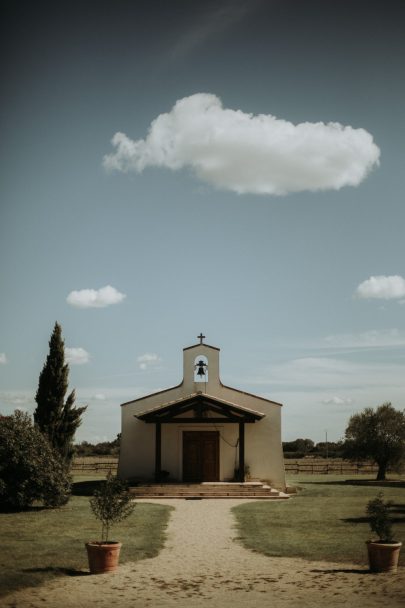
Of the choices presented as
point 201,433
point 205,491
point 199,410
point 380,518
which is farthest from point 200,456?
point 380,518

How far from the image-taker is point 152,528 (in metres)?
18.1

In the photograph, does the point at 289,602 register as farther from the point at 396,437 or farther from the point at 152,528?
the point at 396,437

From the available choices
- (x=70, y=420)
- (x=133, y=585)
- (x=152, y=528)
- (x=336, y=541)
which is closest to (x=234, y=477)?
(x=70, y=420)

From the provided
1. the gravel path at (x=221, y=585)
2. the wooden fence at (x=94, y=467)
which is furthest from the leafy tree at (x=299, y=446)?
the gravel path at (x=221, y=585)

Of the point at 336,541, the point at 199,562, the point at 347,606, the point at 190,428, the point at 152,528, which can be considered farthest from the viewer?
the point at 190,428

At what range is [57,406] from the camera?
1165 inches

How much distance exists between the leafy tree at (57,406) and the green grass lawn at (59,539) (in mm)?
5716

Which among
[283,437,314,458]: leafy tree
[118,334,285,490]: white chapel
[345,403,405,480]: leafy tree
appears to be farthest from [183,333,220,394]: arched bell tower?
[283,437,314,458]: leafy tree

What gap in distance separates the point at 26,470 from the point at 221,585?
12892 mm

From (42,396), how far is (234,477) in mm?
9941

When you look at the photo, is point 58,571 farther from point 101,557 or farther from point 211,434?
point 211,434

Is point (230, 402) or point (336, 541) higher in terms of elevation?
point (230, 402)

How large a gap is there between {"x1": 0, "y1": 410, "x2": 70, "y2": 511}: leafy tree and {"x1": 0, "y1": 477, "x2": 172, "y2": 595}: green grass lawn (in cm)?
56

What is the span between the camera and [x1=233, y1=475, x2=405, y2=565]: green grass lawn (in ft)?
48.0
